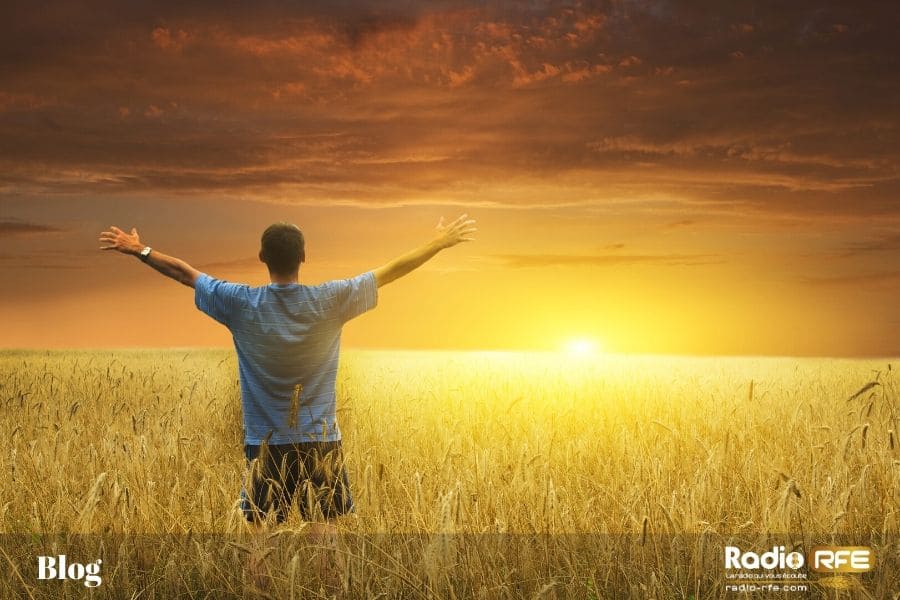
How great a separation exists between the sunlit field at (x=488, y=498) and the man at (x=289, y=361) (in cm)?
25

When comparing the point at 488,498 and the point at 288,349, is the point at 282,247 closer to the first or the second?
the point at 288,349

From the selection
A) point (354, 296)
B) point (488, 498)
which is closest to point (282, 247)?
point (354, 296)

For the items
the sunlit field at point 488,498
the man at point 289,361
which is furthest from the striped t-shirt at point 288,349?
the sunlit field at point 488,498

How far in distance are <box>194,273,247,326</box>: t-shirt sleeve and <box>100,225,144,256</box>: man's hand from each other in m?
0.44

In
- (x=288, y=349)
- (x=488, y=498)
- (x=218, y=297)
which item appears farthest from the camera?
(x=488, y=498)

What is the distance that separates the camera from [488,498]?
4262mm

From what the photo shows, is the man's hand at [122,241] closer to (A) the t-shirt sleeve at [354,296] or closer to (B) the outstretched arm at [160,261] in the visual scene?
(B) the outstretched arm at [160,261]

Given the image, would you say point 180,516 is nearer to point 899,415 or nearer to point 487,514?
point 487,514

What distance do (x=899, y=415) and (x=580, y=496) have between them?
5.06m

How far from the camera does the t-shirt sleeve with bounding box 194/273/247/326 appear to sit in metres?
3.96

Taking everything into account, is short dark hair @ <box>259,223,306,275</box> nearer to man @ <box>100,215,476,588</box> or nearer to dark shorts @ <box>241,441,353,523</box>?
man @ <box>100,215,476,588</box>

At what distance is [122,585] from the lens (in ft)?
11.9

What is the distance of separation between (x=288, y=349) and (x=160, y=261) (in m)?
0.98

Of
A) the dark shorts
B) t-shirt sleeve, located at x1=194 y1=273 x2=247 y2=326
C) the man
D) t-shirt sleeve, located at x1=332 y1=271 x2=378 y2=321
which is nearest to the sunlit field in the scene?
the dark shorts
